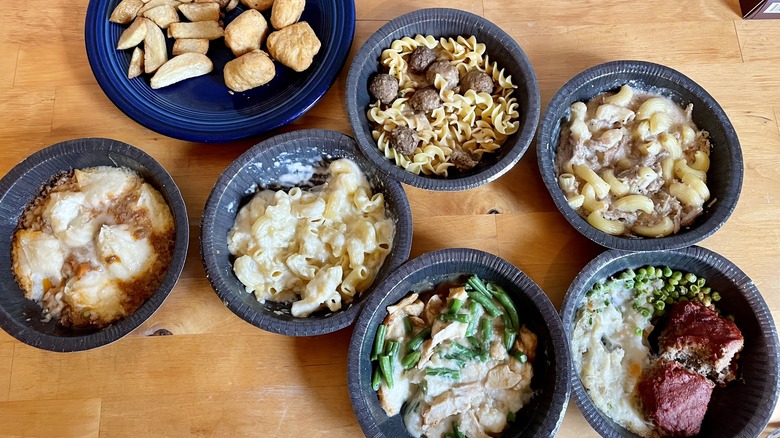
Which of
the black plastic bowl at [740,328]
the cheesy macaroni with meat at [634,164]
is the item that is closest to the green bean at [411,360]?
the black plastic bowl at [740,328]

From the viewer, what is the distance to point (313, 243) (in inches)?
74.9

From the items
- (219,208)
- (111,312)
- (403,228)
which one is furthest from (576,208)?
(111,312)

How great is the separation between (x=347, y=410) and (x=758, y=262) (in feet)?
5.11

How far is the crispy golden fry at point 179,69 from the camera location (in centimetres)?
207

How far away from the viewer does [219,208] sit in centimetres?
189

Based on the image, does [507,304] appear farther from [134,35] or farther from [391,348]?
[134,35]

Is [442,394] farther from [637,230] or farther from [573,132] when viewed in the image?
[573,132]

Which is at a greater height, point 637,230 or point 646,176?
point 646,176

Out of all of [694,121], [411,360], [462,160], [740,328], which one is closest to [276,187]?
[462,160]

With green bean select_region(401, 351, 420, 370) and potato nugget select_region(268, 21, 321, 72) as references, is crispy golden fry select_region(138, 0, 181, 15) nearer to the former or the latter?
potato nugget select_region(268, 21, 321, 72)

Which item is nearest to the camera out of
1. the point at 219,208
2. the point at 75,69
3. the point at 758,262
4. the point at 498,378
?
the point at 498,378

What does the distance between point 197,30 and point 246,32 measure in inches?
8.3

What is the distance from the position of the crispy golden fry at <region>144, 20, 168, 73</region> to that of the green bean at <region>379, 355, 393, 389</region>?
1.37m

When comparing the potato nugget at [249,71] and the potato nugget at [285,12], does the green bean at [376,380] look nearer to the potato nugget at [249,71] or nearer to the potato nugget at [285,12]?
the potato nugget at [249,71]
